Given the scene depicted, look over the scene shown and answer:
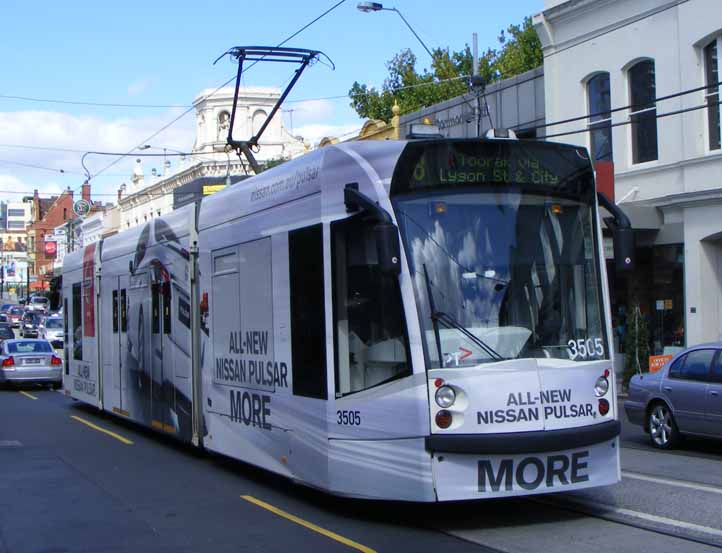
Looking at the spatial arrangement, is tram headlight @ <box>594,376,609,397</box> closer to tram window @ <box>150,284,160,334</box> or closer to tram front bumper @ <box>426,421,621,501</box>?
tram front bumper @ <box>426,421,621,501</box>

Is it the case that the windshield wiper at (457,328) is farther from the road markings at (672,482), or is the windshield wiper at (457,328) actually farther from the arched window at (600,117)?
the arched window at (600,117)

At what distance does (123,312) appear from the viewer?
56.5ft

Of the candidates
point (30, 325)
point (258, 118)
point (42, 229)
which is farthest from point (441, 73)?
point (42, 229)

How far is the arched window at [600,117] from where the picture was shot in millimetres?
25797

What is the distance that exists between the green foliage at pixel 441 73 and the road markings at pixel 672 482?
121ft

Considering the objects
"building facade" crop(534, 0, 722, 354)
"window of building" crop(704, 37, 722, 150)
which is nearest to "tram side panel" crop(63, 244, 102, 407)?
"building facade" crop(534, 0, 722, 354)

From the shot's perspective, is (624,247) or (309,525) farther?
(309,525)

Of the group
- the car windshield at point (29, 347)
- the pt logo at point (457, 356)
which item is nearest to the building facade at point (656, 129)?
the pt logo at point (457, 356)

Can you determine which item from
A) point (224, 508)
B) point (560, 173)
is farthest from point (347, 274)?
point (224, 508)

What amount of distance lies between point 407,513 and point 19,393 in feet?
68.9

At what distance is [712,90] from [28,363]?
1910cm

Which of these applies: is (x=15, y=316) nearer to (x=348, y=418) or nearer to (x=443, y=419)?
(x=348, y=418)

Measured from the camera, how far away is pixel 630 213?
78.4ft

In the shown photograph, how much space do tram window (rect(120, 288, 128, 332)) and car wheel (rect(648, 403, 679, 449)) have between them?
8444mm
